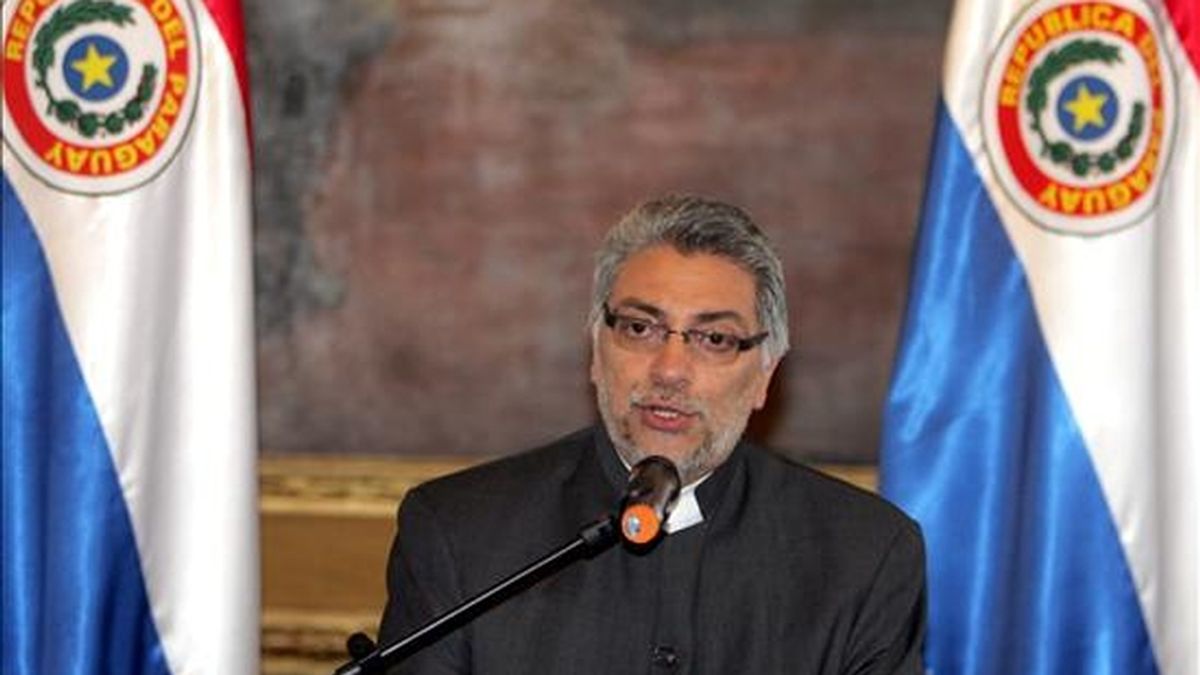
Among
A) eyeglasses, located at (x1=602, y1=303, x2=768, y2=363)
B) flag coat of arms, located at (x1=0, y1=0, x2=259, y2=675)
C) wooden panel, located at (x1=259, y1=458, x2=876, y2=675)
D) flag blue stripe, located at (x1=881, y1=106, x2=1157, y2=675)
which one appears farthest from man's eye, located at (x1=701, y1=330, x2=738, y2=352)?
wooden panel, located at (x1=259, y1=458, x2=876, y2=675)

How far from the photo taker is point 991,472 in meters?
4.14

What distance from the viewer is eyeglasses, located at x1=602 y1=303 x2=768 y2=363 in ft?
10.5

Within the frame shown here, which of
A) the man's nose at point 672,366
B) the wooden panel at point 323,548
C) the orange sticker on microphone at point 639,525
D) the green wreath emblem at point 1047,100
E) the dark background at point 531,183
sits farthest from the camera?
the wooden panel at point 323,548

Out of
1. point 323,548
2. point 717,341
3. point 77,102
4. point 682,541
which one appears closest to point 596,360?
point 717,341

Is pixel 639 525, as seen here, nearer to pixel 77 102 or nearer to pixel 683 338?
pixel 683 338

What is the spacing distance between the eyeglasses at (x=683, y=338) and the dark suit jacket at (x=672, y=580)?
25 centimetres

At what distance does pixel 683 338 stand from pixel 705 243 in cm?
15

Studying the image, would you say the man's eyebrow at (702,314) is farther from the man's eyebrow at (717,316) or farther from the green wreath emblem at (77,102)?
the green wreath emblem at (77,102)

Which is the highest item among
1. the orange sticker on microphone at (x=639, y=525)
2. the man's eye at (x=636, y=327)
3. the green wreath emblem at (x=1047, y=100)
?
the green wreath emblem at (x=1047, y=100)

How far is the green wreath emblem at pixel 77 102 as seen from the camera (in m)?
4.03

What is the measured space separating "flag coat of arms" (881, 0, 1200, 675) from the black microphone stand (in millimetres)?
1635

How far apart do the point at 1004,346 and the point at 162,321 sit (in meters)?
1.69

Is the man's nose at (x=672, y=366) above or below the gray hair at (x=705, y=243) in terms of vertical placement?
below

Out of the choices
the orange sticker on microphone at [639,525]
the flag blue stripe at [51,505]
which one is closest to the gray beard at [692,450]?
the orange sticker on microphone at [639,525]
